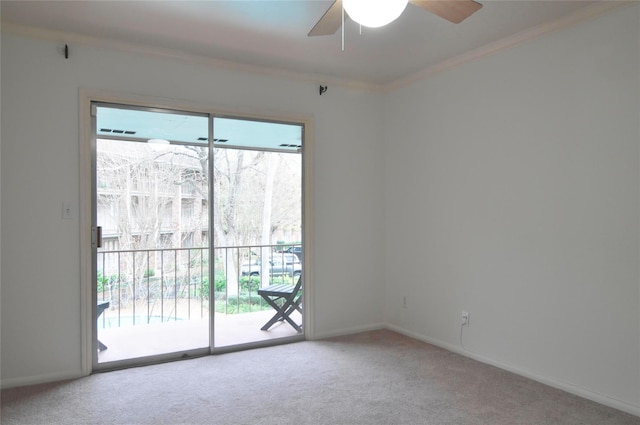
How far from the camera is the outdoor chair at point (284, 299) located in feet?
12.9

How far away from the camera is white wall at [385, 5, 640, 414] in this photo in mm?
2359

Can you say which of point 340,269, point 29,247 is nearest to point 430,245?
point 340,269

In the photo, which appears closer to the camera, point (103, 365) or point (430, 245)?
point (103, 365)

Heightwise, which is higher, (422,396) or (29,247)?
(29,247)

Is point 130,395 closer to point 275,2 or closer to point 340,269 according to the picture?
point 340,269

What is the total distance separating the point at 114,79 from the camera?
301cm

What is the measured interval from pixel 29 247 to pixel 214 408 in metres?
1.74

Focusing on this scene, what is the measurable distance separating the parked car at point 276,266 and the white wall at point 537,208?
4.51 ft

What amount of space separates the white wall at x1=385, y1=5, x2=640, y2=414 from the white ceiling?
0.32 metres

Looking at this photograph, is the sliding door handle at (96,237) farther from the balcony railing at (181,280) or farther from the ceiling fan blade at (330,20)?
the ceiling fan blade at (330,20)

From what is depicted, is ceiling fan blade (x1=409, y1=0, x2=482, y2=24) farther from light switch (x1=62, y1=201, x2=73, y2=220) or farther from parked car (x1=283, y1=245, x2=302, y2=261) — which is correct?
light switch (x1=62, y1=201, x2=73, y2=220)

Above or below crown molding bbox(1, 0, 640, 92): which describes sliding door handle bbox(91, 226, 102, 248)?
below

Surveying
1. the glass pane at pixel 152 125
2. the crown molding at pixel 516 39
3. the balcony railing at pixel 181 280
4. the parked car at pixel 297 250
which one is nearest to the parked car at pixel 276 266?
the balcony railing at pixel 181 280

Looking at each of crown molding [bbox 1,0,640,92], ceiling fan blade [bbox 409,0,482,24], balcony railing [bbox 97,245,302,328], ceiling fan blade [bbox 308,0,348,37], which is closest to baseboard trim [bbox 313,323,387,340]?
balcony railing [bbox 97,245,302,328]
